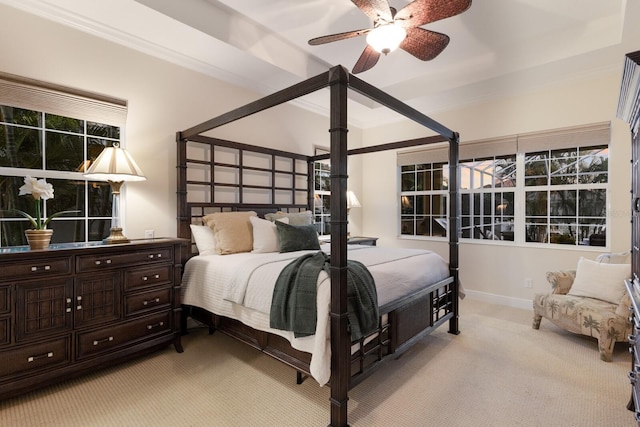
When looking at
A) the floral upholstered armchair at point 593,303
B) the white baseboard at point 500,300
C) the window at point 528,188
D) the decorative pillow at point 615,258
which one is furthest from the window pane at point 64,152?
the decorative pillow at point 615,258

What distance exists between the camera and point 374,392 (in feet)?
7.20

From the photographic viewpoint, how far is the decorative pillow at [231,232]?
10.1ft

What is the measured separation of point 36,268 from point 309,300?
1.81m

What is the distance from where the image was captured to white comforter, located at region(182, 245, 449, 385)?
1.84m

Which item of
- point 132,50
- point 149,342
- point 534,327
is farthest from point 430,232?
point 132,50

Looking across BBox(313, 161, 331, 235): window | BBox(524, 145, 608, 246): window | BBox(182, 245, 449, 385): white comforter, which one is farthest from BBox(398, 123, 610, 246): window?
BBox(182, 245, 449, 385): white comforter

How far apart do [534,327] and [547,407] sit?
152cm

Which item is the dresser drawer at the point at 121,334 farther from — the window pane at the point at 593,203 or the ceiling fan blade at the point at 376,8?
the window pane at the point at 593,203

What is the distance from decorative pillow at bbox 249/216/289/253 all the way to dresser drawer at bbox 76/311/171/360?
0.98 meters

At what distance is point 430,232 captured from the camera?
5.01 meters

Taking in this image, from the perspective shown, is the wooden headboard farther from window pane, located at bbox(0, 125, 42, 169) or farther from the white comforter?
window pane, located at bbox(0, 125, 42, 169)

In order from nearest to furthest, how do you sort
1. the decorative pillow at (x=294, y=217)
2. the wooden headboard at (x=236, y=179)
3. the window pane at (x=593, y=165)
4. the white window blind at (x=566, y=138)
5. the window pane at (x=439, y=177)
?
1. the wooden headboard at (x=236, y=179)
2. the white window blind at (x=566, y=138)
3. the window pane at (x=593, y=165)
4. the decorative pillow at (x=294, y=217)
5. the window pane at (x=439, y=177)

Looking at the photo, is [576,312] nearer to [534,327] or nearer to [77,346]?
[534,327]

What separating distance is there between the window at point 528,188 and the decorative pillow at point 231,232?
3014 mm
